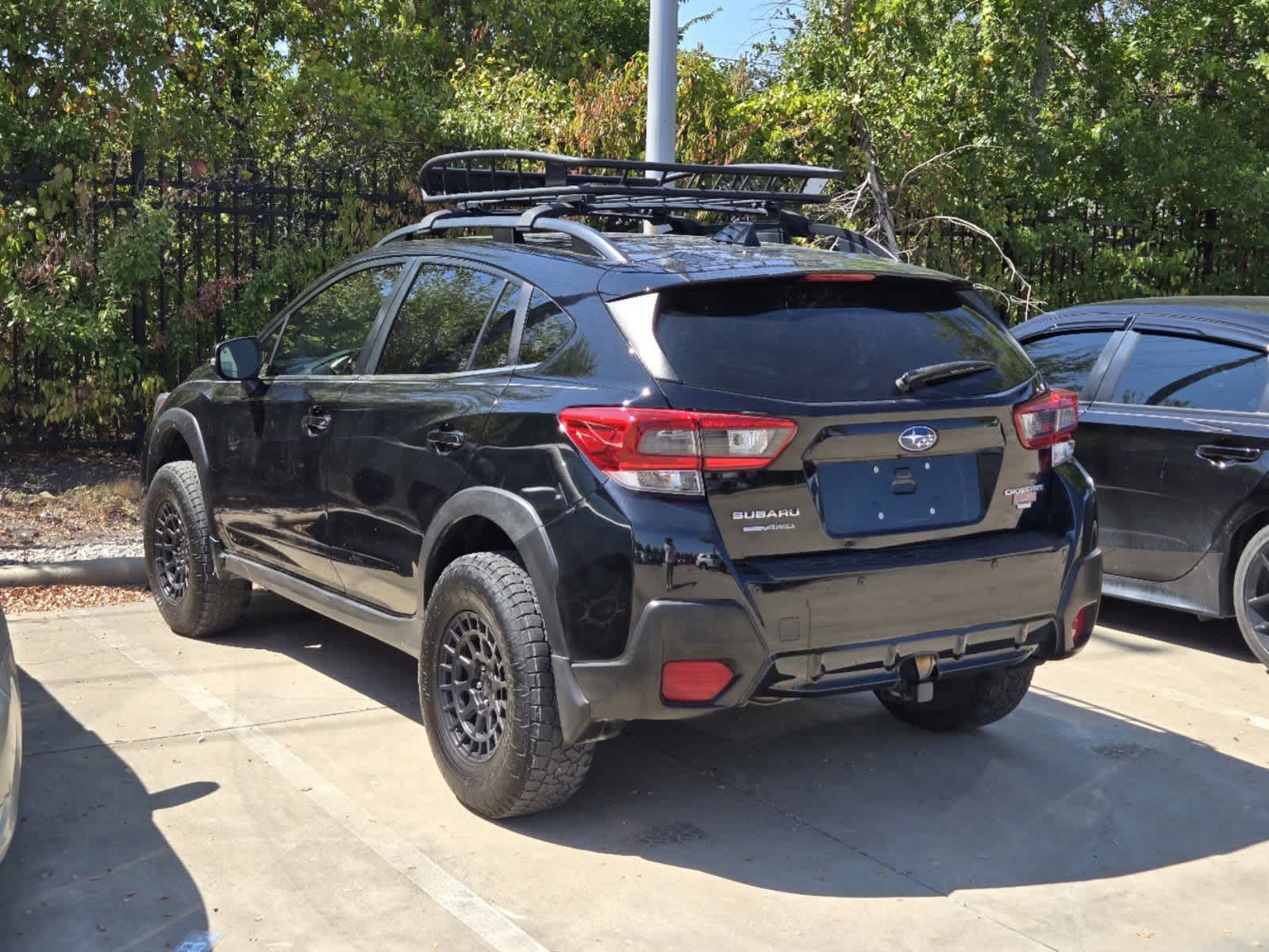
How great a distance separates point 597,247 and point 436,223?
1111 millimetres

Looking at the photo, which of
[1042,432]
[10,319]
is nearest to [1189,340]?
[1042,432]

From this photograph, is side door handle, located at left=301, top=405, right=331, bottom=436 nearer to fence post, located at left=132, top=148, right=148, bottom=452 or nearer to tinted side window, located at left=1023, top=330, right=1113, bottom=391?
tinted side window, located at left=1023, top=330, right=1113, bottom=391

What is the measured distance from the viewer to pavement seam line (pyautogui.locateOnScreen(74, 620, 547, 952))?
3.58m

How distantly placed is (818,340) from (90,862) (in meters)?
2.56

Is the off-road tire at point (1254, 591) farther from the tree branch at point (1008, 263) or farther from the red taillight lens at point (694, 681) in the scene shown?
the tree branch at point (1008, 263)

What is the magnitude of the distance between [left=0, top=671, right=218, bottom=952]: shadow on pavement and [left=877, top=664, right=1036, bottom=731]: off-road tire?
2.40m

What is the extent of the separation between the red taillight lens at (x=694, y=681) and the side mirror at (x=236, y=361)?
262 centimetres

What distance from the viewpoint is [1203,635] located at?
22.6 ft

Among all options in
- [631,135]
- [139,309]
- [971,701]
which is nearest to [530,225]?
[971,701]

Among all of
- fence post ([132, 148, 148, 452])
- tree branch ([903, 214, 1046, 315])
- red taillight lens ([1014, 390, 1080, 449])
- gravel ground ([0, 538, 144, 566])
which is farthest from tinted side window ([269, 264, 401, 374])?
tree branch ([903, 214, 1046, 315])

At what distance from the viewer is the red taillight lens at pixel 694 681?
371 centimetres

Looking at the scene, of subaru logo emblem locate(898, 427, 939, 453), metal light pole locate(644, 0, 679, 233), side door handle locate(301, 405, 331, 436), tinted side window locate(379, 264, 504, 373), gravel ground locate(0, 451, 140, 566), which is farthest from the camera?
metal light pole locate(644, 0, 679, 233)

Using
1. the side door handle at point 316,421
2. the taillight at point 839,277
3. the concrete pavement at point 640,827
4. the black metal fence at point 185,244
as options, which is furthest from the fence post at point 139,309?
the taillight at point 839,277

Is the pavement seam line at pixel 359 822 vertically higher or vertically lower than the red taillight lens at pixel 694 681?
lower
